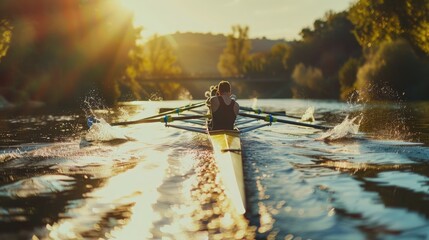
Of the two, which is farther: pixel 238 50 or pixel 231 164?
pixel 238 50

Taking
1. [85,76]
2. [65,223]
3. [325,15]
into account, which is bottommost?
[65,223]

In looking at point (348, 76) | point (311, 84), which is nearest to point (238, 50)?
point (311, 84)

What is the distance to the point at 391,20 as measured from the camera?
4228 centimetres

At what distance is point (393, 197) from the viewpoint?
7.30 meters

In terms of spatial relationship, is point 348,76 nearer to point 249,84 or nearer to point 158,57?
point 249,84

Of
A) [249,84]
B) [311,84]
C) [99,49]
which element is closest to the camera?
[99,49]

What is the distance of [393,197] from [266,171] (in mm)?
2709

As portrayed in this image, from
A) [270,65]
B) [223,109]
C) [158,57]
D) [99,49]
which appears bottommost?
[223,109]

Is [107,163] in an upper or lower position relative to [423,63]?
lower

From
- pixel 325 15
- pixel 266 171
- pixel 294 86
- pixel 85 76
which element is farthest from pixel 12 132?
pixel 325 15

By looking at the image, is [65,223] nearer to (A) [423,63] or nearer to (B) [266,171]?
(B) [266,171]

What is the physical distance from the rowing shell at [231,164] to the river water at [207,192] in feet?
0.54

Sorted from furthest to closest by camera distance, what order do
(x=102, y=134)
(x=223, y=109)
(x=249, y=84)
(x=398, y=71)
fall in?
(x=249, y=84)
(x=398, y=71)
(x=102, y=134)
(x=223, y=109)

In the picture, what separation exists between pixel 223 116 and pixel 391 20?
3487cm
